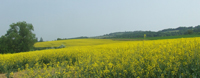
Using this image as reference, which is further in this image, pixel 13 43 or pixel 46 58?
pixel 13 43

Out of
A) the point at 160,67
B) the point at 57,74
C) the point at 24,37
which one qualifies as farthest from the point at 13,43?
the point at 160,67

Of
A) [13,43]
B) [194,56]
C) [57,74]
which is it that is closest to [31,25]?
[13,43]

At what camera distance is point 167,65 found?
2.99m

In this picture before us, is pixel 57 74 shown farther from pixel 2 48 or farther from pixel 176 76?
pixel 2 48

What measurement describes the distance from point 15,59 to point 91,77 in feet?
23.1

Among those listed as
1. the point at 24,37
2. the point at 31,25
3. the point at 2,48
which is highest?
the point at 31,25

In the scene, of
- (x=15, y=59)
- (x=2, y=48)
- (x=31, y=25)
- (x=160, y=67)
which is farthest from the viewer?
(x=31, y=25)

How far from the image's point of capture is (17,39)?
3062 cm

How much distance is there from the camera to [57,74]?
3.87 m

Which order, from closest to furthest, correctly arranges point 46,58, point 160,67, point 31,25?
point 160,67, point 46,58, point 31,25

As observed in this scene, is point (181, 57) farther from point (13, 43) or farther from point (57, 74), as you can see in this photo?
point (13, 43)

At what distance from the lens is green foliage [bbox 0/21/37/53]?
101 feet

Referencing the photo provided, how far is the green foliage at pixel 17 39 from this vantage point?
101ft

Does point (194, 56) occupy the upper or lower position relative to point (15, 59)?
upper
